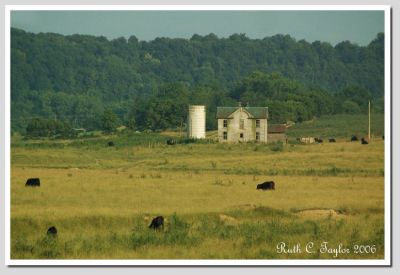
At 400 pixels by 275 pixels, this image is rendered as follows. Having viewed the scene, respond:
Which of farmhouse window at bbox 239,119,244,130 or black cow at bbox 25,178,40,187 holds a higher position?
farmhouse window at bbox 239,119,244,130

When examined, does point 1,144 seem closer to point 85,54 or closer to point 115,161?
point 115,161

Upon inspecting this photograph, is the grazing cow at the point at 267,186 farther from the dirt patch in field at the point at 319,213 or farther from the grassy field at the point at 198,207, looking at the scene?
the dirt patch in field at the point at 319,213

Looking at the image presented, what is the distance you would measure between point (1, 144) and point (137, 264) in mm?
5810

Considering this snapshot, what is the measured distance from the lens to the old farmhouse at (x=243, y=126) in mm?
76562

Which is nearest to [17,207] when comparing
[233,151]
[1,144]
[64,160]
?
[1,144]

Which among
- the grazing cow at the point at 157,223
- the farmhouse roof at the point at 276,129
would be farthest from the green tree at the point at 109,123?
the grazing cow at the point at 157,223

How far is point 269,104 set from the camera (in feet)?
323

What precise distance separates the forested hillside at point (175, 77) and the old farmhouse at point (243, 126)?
10.2 metres

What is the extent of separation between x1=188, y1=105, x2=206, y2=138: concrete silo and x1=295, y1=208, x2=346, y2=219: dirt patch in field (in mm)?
44901

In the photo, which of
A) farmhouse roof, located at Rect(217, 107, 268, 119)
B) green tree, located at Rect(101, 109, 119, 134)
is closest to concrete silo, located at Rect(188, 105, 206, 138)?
farmhouse roof, located at Rect(217, 107, 268, 119)

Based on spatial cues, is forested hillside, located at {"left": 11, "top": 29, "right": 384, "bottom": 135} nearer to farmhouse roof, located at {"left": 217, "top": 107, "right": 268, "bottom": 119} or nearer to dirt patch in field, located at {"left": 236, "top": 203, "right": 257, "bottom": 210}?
farmhouse roof, located at {"left": 217, "top": 107, "right": 268, "bottom": 119}

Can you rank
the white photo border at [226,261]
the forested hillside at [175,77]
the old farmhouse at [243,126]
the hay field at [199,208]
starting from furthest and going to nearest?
the forested hillside at [175,77] < the old farmhouse at [243,126] < the hay field at [199,208] < the white photo border at [226,261]

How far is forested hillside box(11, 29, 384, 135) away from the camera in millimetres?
94125

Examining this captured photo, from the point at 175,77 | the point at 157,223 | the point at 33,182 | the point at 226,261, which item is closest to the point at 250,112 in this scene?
the point at 33,182
